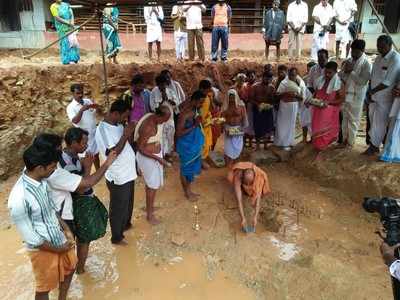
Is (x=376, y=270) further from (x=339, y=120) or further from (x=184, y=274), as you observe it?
(x=339, y=120)

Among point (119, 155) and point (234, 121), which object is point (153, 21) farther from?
point (119, 155)

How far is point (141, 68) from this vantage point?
9562 millimetres

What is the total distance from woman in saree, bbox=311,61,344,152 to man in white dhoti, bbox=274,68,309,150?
33cm

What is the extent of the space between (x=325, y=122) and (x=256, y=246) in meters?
2.55

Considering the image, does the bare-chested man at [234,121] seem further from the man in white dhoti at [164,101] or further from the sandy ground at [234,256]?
the man in white dhoti at [164,101]

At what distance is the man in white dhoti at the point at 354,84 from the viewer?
5668 mm

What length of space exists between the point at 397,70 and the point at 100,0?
4563 millimetres

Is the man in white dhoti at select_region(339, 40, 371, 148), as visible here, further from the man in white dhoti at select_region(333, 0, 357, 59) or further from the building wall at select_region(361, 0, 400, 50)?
the building wall at select_region(361, 0, 400, 50)

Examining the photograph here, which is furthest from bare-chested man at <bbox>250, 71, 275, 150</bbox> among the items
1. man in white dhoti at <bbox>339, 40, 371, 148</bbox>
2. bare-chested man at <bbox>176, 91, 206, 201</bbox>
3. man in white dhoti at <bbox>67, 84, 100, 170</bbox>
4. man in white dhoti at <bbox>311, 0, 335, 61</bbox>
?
man in white dhoti at <bbox>311, 0, 335, 61</bbox>

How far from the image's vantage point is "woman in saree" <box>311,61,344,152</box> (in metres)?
5.88

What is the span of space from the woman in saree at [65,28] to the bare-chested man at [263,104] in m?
5.13

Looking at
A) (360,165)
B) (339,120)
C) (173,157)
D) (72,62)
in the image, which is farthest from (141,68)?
(360,165)

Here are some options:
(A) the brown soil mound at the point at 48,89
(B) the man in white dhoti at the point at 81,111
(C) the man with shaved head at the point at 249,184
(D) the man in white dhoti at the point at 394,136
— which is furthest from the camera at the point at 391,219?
(A) the brown soil mound at the point at 48,89

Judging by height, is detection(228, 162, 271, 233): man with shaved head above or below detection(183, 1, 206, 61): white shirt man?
below
